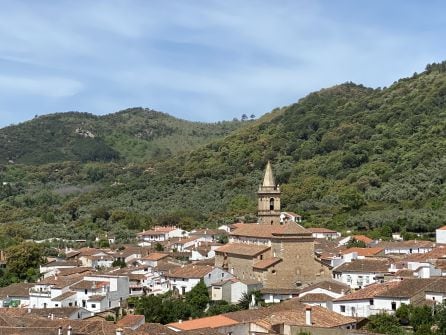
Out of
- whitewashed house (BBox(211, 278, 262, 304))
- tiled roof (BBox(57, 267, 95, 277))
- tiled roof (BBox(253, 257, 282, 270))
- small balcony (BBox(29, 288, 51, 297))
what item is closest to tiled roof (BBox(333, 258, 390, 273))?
tiled roof (BBox(253, 257, 282, 270))

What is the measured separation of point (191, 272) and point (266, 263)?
4670mm

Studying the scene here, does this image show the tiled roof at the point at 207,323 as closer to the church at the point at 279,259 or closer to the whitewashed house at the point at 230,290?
the whitewashed house at the point at 230,290

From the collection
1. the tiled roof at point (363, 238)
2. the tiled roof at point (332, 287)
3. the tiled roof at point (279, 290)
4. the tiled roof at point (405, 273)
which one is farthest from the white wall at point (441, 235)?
the tiled roof at point (332, 287)

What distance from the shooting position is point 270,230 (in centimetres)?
4578

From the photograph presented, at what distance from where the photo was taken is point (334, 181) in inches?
3511

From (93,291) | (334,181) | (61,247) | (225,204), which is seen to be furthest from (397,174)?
(93,291)

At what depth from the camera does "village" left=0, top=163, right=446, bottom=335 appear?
3103 centimetres

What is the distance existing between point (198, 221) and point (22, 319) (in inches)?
1910

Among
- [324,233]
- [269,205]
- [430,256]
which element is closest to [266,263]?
[430,256]

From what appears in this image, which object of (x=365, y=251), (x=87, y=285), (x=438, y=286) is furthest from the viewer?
(x=365, y=251)

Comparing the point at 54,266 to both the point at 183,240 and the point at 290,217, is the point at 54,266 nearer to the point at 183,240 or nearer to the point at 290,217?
the point at 183,240

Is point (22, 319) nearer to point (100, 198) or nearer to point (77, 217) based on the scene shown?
point (77, 217)

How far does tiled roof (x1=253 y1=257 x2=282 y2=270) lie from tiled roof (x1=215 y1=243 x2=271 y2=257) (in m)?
0.66

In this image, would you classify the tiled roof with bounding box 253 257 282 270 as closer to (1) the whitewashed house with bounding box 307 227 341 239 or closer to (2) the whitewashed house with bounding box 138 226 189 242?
(1) the whitewashed house with bounding box 307 227 341 239
